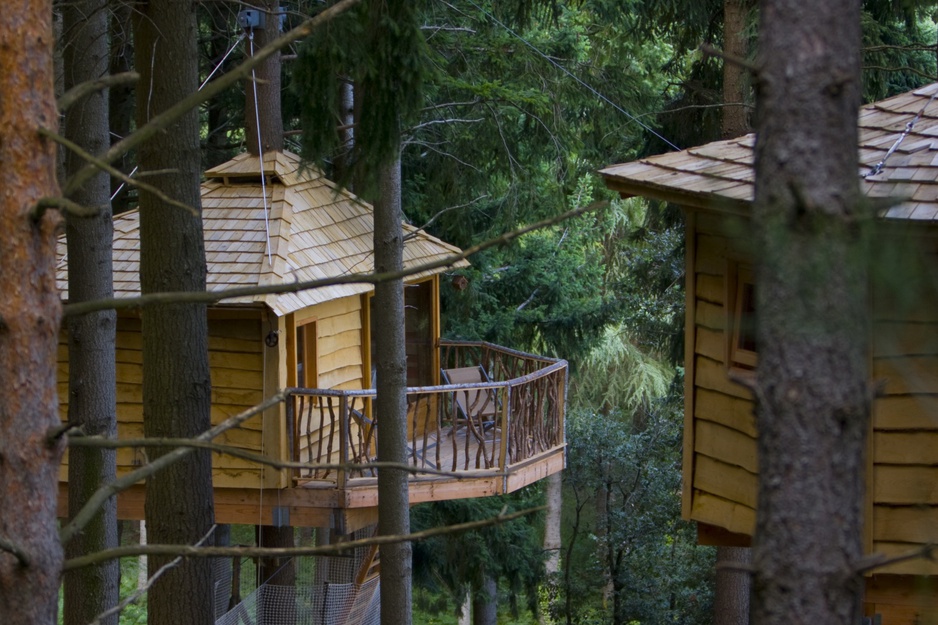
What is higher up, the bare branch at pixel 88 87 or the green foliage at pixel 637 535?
the bare branch at pixel 88 87

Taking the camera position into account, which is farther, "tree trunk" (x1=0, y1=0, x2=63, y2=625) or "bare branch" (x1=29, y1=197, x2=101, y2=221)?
"tree trunk" (x1=0, y1=0, x2=63, y2=625)

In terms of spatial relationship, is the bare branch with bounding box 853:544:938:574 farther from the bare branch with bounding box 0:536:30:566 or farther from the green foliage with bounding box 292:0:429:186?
the green foliage with bounding box 292:0:429:186

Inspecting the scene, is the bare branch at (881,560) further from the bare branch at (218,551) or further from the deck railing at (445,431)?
the deck railing at (445,431)

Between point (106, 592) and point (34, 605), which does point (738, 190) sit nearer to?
point (34, 605)

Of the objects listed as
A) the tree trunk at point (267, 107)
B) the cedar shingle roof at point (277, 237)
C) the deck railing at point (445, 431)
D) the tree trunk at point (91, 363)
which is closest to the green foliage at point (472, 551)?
the deck railing at point (445, 431)

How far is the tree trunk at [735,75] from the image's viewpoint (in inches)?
441

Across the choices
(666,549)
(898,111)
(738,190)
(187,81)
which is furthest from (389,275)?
(666,549)

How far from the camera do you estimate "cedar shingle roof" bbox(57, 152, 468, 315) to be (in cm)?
1014

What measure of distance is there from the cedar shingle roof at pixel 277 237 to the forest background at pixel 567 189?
59cm

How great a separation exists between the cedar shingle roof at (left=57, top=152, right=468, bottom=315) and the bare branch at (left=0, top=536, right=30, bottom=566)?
21.4 feet

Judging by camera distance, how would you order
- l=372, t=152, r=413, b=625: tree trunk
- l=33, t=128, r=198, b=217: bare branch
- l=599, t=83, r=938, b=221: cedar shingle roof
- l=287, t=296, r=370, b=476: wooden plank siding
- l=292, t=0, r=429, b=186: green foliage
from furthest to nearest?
l=287, t=296, r=370, b=476: wooden plank siding < l=372, t=152, r=413, b=625: tree trunk < l=292, t=0, r=429, b=186: green foliage < l=599, t=83, r=938, b=221: cedar shingle roof < l=33, t=128, r=198, b=217: bare branch

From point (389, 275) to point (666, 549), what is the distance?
15.5m

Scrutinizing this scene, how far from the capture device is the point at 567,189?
12359 mm

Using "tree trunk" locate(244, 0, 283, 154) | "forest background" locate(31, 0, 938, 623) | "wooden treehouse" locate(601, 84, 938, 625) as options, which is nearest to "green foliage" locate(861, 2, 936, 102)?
"forest background" locate(31, 0, 938, 623)
